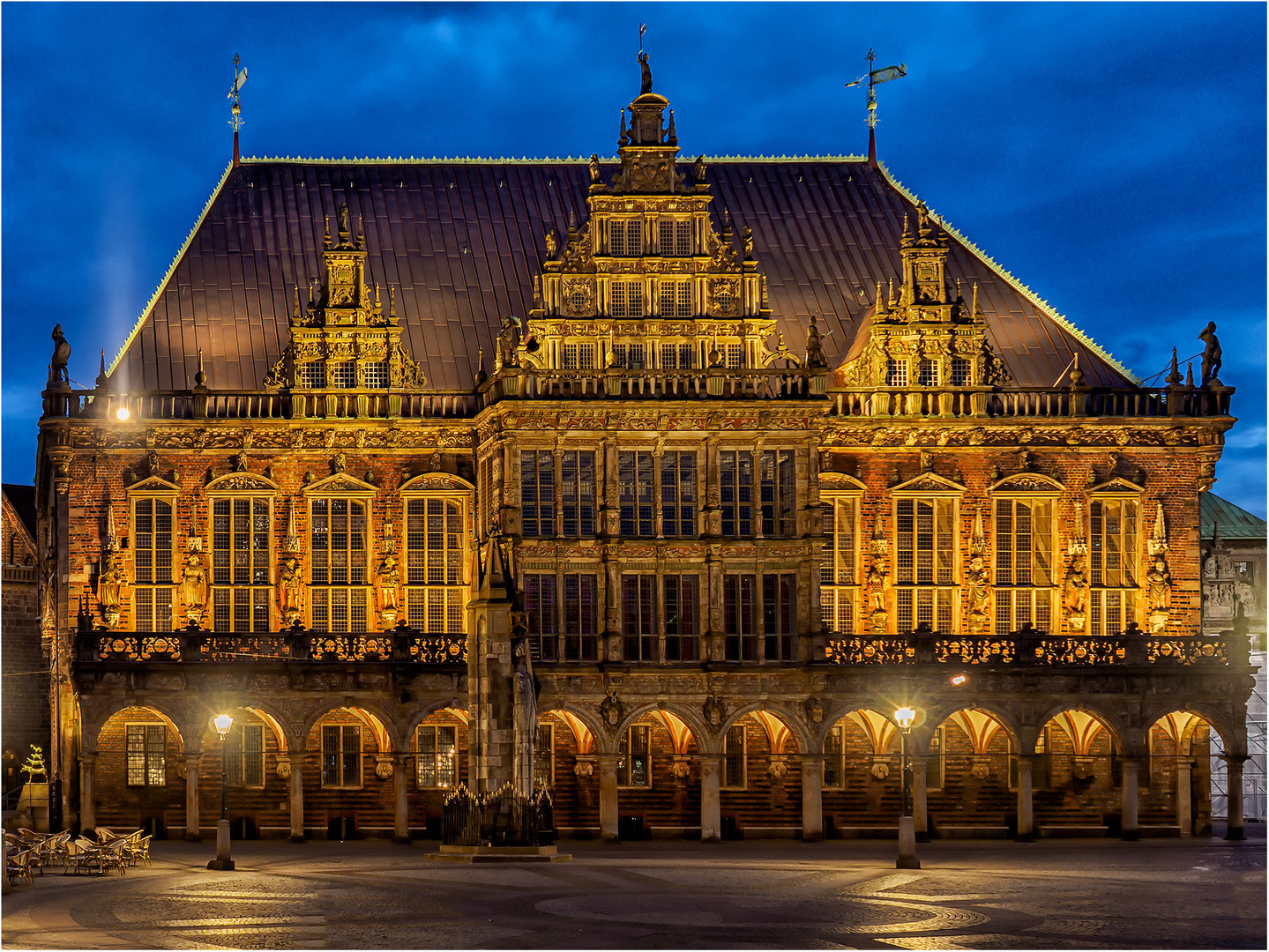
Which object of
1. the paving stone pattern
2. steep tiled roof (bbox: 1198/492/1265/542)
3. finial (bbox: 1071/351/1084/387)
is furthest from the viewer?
steep tiled roof (bbox: 1198/492/1265/542)

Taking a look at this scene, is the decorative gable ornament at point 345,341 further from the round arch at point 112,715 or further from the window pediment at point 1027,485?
the window pediment at point 1027,485

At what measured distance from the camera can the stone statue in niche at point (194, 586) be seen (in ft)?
194

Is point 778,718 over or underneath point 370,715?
underneath

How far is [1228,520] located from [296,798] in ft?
140

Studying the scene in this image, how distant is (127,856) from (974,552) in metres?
25.7

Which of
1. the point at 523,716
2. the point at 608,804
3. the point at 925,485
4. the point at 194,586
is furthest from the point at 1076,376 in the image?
the point at 194,586

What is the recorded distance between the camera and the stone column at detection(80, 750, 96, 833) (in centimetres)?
5438

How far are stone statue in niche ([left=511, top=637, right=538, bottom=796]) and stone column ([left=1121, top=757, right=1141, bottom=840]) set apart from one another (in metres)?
18.8

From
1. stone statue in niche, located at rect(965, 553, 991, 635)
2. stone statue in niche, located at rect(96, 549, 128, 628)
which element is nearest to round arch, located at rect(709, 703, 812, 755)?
stone statue in niche, located at rect(965, 553, 991, 635)

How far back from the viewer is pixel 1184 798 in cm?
5853

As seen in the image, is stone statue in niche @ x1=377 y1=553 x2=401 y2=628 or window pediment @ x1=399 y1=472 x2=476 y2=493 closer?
stone statue in niche @ x1=377 y1=553 x2=401 y2=628

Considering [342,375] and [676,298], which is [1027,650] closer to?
[676,298]

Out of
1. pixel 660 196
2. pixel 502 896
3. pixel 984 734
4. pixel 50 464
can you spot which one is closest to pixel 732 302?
pixel 660 196

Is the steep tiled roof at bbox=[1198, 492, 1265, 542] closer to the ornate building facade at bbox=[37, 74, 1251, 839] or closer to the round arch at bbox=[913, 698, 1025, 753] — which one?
the ornate building facade at bbox=[37, 74, 1251, 839]
